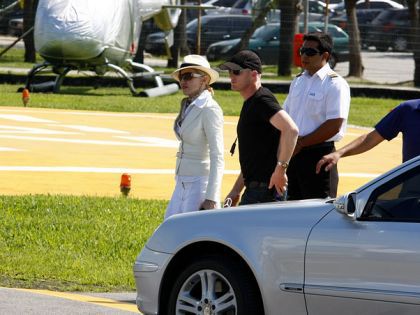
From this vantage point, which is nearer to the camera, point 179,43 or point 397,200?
point 397,200

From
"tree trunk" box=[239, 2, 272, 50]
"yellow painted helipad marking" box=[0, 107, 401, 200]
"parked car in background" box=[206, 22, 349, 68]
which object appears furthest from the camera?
"parked car in background" box=[206, 22, 349, 68]

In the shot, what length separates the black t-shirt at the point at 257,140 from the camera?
30.2 ft

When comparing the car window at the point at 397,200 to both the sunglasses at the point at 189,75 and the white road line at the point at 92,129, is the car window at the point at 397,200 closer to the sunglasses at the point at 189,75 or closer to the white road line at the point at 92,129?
the sunglasses at the point at 189,75

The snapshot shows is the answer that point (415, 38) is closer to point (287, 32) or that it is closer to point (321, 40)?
point (287, 32)

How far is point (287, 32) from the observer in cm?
3847

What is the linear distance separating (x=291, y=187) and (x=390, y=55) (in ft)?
123

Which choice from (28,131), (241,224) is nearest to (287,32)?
(28,131)

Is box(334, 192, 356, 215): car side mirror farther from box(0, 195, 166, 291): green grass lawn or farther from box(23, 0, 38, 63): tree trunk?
box(23, 0, 38, 63): tree trunk

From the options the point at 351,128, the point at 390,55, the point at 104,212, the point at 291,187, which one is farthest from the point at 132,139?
the point at 390,55

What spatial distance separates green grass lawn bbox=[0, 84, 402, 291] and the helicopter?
58.1 ft

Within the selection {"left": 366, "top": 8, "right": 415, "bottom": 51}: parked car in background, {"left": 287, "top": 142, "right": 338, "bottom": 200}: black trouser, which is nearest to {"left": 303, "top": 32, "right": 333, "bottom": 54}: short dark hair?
{"left": 287, "top": 142, "right": 338, "bottom": 200}: black trouser

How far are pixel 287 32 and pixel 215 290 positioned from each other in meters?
31.2

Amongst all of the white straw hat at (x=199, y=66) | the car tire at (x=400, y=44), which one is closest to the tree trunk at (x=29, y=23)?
the car tire at (x=400, y=44)

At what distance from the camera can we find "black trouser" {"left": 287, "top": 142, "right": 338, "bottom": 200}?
32.6ft
